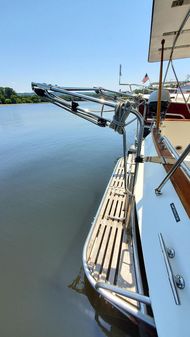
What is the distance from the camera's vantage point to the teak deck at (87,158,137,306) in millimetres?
1444

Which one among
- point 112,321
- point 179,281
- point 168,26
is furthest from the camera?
point 168,26

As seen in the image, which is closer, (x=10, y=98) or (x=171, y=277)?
(x=171, y=277)

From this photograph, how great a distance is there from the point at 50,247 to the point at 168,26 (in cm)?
268

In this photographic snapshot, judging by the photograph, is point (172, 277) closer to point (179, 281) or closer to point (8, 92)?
point (179, 281)

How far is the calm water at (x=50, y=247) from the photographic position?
1423 mm

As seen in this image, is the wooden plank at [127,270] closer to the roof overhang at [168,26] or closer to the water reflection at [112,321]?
the water reflection at [112,321]

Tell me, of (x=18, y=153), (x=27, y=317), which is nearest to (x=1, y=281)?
(x=27, y=317)

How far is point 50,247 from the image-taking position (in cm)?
209

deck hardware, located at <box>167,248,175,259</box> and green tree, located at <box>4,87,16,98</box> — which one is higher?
green tree, located at <box>4,87,16,98</box>

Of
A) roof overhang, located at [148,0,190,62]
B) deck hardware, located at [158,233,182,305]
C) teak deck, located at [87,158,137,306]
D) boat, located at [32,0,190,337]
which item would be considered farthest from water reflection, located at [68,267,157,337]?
roof overhang, located at [148,0,190,62]

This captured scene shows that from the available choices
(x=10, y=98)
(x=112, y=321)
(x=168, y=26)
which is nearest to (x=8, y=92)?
(x=10, y=98)

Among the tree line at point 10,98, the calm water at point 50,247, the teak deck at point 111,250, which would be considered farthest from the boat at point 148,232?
the tree line at point 10,98

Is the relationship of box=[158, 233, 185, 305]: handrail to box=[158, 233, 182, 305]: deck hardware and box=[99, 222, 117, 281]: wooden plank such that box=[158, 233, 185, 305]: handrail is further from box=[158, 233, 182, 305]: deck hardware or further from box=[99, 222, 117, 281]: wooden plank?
box=[99, 222, 117, 281]: wooden plank

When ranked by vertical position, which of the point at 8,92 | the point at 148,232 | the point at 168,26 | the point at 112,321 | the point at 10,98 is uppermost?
the point at 8,92
